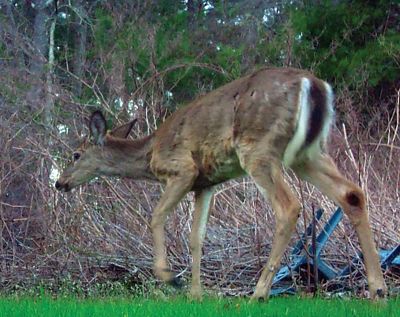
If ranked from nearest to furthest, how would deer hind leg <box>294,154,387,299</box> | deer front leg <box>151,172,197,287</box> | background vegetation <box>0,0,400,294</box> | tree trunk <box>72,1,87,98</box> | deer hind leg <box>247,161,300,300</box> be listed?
deer hind leg <box>294,154,387,299</box>, deer hind leg <box>247,161,300,300</box>, deer front leg <box>151,172,197,287</box>, background vegetation <box>0,0,400,294</box>, tree trunk <box>72,1,87,98</box>

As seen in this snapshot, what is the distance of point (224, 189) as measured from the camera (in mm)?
11492

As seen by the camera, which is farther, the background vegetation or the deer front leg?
the background vegetation

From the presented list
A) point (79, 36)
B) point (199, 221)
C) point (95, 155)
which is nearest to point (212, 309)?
point (199, 221)

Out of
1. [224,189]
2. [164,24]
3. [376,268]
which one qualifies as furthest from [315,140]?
[164,24]

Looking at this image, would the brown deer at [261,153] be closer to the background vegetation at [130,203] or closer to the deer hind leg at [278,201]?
the deer hind leg at [278,201]

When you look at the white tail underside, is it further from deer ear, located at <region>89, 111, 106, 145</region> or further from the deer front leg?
deer ear, located at <region>89, 111, 106, 145</region>

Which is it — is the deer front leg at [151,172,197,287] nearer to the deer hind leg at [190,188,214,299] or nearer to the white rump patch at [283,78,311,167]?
the deer hind leg at [190,188,214,299]

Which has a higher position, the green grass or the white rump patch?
the white rump patch

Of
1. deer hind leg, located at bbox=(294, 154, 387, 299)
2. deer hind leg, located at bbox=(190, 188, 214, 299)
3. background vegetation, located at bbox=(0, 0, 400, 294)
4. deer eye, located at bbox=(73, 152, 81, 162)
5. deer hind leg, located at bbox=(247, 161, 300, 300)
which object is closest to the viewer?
deer hind leg, located at bbox=(294, 154, 387, 299)

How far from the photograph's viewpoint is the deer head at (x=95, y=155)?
1035 centimetres

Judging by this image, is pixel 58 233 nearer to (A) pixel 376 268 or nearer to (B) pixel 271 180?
(B) pixel 271 180

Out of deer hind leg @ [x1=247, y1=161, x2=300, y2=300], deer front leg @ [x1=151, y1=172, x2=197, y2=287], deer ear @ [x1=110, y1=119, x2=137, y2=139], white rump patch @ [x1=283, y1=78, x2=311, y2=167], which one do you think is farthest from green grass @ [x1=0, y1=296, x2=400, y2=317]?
deer ear @ [x1=110, y1=119, x2=137, y2=139]

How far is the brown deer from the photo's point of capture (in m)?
8.39

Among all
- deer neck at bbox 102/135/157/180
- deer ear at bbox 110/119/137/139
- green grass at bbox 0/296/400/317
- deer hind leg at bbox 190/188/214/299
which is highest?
deer ear at bbox 110/119/137/139
